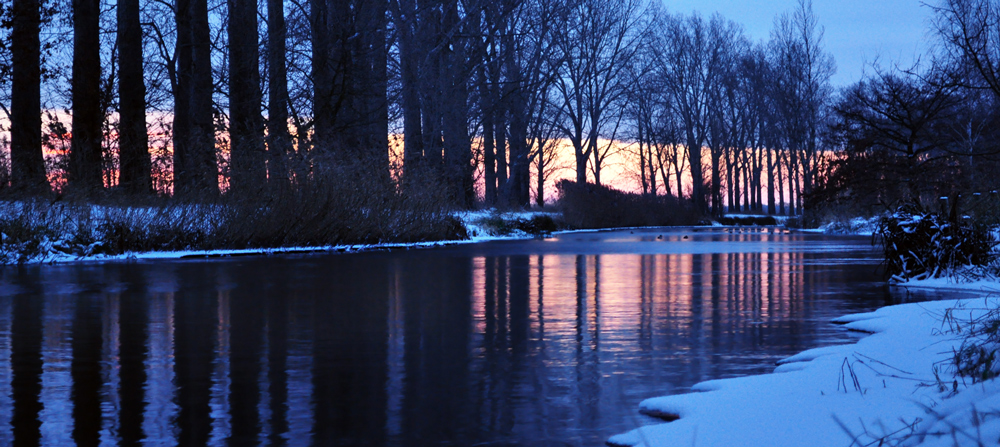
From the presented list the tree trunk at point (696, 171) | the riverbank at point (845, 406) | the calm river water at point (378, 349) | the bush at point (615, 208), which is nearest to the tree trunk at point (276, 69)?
the calm river water at point (378, 349)

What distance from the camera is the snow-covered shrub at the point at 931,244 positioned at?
463 inches

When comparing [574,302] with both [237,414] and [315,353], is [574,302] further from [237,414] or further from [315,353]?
[237,414]

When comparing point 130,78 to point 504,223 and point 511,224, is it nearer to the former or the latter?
point 504,223

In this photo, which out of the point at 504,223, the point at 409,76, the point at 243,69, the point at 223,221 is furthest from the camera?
the point at 504,223

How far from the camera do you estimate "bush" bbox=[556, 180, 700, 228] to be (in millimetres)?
45688

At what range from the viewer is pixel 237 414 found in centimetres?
479

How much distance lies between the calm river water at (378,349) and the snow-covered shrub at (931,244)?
580 mm

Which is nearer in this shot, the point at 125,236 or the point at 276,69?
the point at 125,236

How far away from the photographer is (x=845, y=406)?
14.1 ft

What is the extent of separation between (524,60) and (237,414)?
3999cm

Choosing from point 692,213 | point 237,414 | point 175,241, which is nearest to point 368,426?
point 237,414

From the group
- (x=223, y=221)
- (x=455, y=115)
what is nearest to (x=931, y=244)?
(x=223, y=221)

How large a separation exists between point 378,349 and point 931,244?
776cm

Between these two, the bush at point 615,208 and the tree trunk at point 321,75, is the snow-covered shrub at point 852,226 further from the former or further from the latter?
the tree trunk at point 321,75
